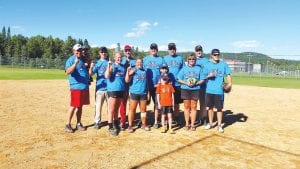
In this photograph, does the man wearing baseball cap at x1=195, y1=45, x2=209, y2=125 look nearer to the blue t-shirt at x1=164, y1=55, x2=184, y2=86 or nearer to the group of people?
the group of people

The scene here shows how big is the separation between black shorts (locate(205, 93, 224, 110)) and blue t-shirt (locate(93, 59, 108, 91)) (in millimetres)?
2612

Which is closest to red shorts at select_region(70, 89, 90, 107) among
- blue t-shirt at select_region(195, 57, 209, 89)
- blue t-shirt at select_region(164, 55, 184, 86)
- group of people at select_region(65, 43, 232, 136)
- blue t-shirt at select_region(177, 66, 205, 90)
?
group of people at select_region(65, 43, 232, 136)

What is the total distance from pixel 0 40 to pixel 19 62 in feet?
106

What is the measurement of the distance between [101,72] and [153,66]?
4.30ft

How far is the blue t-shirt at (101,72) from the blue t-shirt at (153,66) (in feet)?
3.45

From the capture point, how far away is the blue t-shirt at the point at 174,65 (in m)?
8.45

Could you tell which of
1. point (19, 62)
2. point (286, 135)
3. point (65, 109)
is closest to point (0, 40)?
point (19, 62)

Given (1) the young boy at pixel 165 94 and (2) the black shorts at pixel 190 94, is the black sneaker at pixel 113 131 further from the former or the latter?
(2) the black shorts at pixel 190 94

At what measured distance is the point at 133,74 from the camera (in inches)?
307

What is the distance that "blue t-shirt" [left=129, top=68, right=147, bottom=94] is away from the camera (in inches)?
309

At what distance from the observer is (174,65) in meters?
8.48

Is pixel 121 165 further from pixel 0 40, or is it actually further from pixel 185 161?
pixel 0 40

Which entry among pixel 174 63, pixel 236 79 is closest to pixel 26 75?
pixel 236 79

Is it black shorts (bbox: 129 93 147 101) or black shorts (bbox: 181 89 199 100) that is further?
black shorts (bbox: 181 89 199 100)
